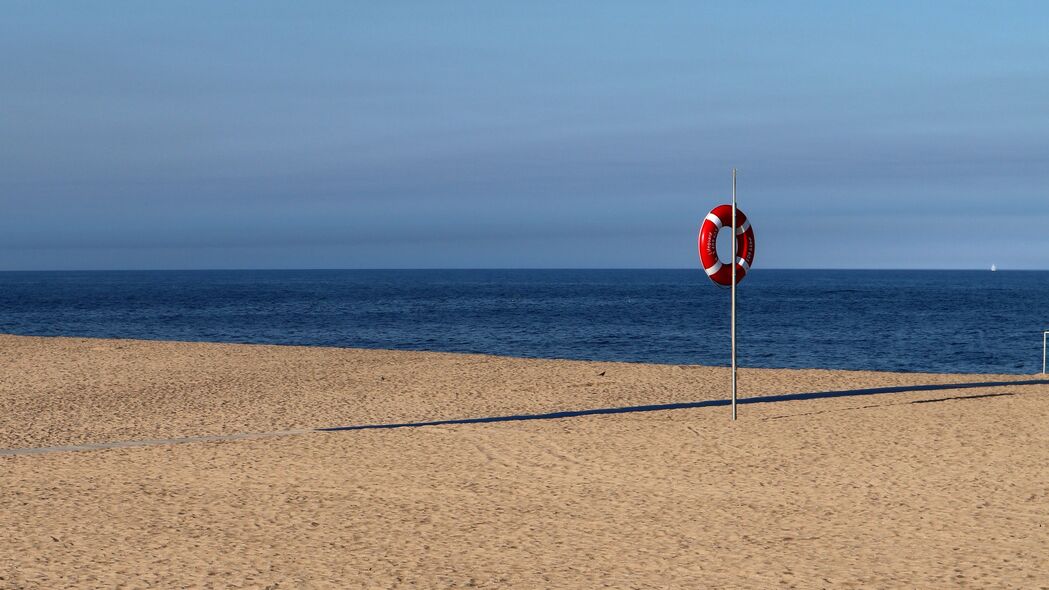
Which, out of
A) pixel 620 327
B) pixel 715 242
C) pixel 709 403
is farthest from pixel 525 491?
pixel 620 327

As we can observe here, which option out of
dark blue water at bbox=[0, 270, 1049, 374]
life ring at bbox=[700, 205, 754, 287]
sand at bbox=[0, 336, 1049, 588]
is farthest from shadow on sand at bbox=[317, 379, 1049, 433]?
dark blue water at bbox=[0, 270, 1049, 374]

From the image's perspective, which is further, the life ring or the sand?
the life ring

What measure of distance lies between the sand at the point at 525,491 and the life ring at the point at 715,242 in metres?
1.69

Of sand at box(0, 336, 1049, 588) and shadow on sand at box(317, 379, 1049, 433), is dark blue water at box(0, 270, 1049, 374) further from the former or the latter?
sand at box(0, 336, 1049, 588)

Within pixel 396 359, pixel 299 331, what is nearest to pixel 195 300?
pixel 299 331

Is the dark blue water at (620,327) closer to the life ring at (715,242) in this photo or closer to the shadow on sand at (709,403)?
the shadow on sand at (709,403)

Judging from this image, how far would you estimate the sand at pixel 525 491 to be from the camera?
19.3 ft

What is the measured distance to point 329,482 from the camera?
27.1 ft

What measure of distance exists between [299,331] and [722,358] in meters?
21.3

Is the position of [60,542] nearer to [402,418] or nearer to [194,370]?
[402,418]

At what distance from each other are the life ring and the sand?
5.55ft

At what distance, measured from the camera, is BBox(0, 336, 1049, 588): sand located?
5883 millimetres

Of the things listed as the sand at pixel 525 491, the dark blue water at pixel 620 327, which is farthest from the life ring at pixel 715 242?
the dark blue water at pixel 620 327

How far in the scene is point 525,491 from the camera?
7980 mm
